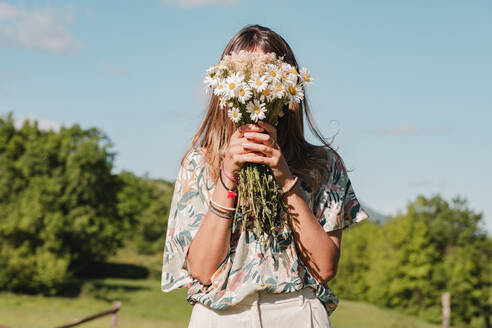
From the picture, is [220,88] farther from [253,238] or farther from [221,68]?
[253,238]

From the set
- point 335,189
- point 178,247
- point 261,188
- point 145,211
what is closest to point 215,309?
point 178,247

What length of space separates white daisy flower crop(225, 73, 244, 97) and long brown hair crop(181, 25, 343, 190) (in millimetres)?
322

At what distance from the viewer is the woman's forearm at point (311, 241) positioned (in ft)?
7.14

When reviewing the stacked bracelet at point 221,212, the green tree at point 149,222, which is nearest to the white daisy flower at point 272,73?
the stacked bracelet at point 221,212

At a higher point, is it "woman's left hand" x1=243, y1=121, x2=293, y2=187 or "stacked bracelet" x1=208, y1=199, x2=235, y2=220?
"woman's left hand" x1=243, y1=121, x2=293, y2=187

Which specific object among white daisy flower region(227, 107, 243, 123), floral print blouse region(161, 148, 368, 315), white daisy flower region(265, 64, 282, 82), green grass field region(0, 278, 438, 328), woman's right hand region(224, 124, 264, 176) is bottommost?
green grass field region(0, 278, 438, 328)

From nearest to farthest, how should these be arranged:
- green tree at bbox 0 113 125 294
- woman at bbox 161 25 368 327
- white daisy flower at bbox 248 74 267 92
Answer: white daisy flower at bbox 248 74 267 92
woman at bbox 161 25 368 327
green tree at bbox 0 113 125 294

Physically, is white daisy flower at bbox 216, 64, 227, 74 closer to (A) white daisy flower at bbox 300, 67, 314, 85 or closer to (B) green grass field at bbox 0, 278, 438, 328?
(A) white daisy flower at bbox 300, 67, 314, 85

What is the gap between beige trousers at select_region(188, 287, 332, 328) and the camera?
84.7 inches

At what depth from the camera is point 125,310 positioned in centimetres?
3066

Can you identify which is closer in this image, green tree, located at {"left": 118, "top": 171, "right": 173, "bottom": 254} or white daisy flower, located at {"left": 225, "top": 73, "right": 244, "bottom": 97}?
white daisy flower, located at {"left": 225, "top": 73, "right": 244, "bottom": 97}

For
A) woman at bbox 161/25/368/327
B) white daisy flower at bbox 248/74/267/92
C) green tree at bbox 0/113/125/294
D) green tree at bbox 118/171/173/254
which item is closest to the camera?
white daisy flower at bbox 248/74/267/92

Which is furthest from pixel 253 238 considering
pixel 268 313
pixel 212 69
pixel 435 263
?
pixel 435 263

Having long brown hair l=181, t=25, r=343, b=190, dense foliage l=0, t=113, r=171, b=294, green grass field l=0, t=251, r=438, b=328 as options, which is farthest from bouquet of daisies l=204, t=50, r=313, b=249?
dense foliage l=0, t=113, r=171, b=294
